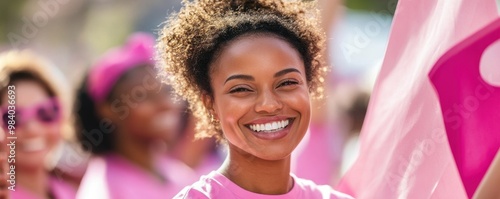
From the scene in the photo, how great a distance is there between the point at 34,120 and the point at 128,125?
0.55 m

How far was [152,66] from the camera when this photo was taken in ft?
16.8

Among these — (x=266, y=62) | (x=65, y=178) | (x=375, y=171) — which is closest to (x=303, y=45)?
(x=266, y=62)

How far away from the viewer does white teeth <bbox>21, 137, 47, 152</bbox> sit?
4496 mm

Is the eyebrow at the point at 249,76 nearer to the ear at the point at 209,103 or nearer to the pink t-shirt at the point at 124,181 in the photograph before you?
the ear at the point at 209,103

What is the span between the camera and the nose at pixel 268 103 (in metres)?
2.82

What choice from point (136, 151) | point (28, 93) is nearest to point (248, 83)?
point (28, 93)

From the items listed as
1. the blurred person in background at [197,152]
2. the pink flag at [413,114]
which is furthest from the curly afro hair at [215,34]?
the blurred person in background at [197,152]

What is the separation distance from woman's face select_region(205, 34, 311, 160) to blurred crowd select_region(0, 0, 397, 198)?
1.19 metres

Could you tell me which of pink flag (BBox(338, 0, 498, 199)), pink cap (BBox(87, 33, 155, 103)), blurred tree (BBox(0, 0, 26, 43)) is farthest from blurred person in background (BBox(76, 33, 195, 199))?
blurred tree (BBox(0, 0, 26, 43))

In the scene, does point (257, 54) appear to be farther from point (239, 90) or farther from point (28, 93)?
point (28, 93)

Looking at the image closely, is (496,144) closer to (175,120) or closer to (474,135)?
(474,135)

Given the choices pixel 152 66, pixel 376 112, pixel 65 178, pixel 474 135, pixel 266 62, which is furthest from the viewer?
pixel 152 66

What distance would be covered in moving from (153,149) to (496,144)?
2.36 m

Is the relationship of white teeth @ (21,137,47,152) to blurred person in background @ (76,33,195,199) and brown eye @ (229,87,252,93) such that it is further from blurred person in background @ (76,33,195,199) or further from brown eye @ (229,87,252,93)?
brown eye @ (229,87,252,93)
